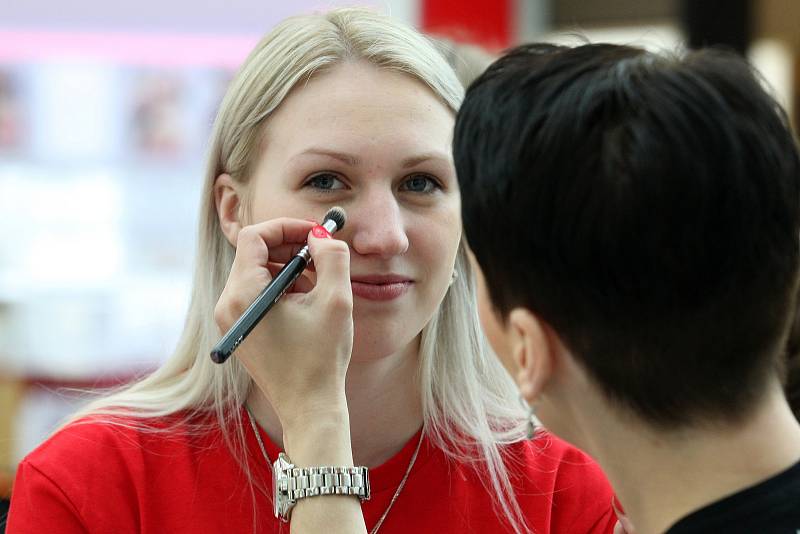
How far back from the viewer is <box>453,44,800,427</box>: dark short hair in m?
1.00

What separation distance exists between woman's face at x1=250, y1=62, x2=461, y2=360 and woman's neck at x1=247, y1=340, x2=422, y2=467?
0.08 meters

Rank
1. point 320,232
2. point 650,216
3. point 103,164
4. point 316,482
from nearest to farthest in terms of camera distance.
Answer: point 650,216
point 316,482
point 320,232
point 103,164

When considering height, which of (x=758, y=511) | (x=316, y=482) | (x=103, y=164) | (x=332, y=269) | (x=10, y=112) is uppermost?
(x=10, y=112)

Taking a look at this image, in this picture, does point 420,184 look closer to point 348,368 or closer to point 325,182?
point 325,182

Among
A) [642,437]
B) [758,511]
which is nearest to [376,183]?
[642,437]

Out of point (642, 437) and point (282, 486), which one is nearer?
point (642, 437)

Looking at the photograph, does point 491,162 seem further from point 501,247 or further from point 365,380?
point 365,380

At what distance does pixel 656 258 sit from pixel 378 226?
1.81ft

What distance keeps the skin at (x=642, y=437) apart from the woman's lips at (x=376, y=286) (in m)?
0.35

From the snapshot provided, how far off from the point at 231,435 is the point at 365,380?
197 mm

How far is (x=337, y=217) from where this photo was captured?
145 cm

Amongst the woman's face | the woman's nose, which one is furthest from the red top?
the woman's nose

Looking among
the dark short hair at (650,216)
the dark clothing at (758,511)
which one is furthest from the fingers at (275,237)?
the dark clothing at (758,511)

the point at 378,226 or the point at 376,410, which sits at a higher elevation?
the point at 378,226
